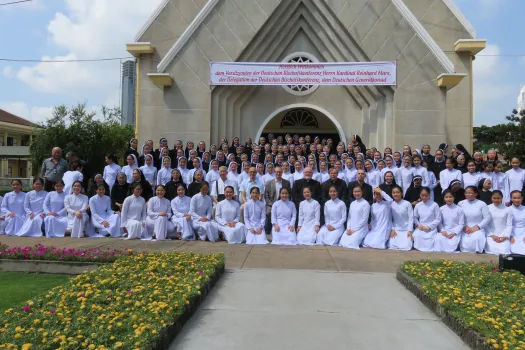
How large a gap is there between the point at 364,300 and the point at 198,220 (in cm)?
530

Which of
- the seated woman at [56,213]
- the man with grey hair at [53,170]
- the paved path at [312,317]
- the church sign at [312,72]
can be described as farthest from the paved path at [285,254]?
the church sign at [312,72]

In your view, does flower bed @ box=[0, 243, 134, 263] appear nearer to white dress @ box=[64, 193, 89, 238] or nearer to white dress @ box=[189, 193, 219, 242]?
white dress @ box=[189, 193, 219, 242]

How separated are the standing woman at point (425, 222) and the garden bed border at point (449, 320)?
324 centimetres

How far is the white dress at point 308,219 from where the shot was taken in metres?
9.56

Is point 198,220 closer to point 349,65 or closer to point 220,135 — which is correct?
point 220,135

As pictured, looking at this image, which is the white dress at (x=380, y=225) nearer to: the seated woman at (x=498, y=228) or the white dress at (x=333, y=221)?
the white dress at (x=333, y=221)

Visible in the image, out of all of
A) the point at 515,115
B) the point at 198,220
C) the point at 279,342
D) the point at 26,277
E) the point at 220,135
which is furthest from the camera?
the point at 515,115

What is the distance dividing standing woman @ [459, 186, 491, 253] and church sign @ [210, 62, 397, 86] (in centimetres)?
576

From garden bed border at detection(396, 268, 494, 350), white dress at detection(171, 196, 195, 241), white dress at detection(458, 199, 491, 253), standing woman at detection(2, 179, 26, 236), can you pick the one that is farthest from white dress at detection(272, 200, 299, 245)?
standing woman at detection(2, 179, 26, 236)

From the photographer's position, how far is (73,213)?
10.0m

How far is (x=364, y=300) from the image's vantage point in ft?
17.0

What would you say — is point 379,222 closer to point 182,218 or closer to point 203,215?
point 203,215

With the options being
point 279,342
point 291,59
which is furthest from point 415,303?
point 291,59

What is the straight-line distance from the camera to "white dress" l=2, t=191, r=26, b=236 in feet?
33.5
